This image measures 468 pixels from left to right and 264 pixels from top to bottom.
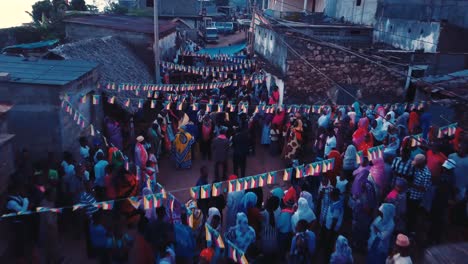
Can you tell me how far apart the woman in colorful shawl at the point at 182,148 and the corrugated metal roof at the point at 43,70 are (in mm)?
3046

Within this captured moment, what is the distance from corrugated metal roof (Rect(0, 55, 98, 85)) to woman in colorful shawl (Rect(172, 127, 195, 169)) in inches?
120

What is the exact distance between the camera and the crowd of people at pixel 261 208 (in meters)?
6.59

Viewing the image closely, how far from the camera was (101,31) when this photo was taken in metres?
19.9

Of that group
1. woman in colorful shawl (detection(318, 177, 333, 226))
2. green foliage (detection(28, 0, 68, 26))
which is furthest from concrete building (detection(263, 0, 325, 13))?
woman in colorful shawl (detection(318, 177, 333, 226))

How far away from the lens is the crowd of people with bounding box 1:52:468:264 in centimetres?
659

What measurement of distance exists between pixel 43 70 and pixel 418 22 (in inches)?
599

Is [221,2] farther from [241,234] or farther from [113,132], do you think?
[241,234]

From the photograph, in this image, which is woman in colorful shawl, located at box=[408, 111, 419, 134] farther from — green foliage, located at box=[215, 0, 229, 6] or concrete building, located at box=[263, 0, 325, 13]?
green foliage, located at box=[215, 0, 229, 6]

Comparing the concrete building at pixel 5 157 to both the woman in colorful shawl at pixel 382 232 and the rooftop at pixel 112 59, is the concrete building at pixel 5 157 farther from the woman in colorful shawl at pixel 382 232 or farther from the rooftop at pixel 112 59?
the woman in colorful shawl at pixel 382 232

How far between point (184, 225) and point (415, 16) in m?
17.2

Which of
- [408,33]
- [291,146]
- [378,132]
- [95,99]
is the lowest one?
[291,146]

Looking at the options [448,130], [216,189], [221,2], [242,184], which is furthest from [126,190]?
[221,2]

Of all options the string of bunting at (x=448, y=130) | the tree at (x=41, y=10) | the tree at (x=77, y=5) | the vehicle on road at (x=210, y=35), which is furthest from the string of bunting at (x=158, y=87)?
the vehicle on road at (x=210, y=35)

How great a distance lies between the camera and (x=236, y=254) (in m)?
6.15
